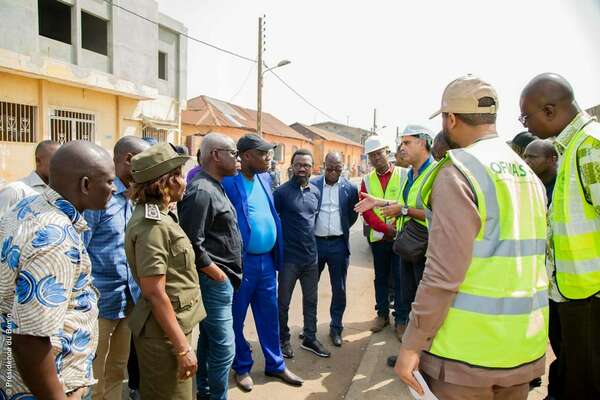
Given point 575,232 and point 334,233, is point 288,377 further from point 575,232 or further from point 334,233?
point 575,232

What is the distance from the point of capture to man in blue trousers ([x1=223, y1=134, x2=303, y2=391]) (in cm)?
362

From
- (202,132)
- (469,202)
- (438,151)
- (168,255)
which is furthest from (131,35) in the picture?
(469,202)

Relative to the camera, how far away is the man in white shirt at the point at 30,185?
309cm

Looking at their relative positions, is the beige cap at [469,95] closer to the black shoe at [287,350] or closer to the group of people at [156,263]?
the group of people at [156,263]

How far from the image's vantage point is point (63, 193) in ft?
5.52

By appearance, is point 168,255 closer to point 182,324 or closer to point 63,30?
point 182,324

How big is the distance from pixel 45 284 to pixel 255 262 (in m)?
2.31

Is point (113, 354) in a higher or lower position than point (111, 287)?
lower

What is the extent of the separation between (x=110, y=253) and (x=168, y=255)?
0.73 m

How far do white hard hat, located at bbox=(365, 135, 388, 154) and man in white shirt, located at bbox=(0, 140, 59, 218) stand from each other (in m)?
3.11

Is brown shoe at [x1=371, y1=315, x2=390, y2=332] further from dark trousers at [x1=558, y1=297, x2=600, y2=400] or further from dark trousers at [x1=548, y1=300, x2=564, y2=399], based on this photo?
dark trousers at [x1=558, y1=297, x2=600, y2=400]

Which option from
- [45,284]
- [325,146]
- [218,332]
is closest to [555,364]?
[218,332]

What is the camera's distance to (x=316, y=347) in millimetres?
4297

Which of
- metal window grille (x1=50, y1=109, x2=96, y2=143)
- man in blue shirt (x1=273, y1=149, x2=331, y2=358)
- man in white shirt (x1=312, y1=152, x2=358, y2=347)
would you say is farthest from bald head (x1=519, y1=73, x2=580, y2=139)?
metal window grille (x1=50, y1=109, x2=96, y2=143)
